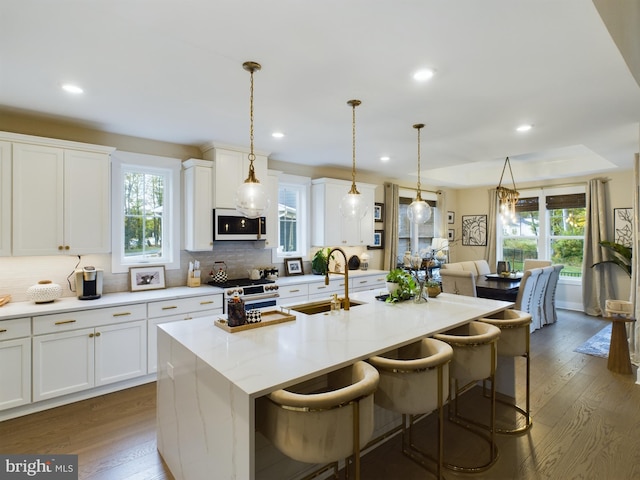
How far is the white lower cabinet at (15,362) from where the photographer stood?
8.91ft

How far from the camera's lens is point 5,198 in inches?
115

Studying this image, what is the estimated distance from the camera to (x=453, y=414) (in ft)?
9.17

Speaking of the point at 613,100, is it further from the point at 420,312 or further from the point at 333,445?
the point at 333,445

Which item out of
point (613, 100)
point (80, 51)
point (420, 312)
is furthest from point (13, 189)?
point (613, 100)

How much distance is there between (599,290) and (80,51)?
777 centimetres

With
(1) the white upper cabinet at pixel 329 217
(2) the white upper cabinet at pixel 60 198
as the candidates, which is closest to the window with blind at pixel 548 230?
(1) the white upper cabinet at pixel 329 217

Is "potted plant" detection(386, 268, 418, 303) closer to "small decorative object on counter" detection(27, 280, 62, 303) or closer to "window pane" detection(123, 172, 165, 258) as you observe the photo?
"window pane" detection(123, 172, 165, 258)

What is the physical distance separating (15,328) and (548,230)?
26.9ft

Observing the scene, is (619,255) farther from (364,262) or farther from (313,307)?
(313,307)

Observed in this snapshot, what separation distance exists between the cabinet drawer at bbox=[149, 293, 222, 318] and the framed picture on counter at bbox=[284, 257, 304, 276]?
144cm

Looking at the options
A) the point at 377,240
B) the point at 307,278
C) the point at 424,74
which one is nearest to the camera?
the point at 424,74

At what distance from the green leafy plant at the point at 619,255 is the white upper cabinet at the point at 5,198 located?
786 cm

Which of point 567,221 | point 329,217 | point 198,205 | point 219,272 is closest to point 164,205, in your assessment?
point 198,205

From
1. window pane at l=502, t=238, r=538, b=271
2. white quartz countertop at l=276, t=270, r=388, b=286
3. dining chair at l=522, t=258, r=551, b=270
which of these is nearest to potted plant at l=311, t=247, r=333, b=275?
white quartz countertop at l=276, t=270, r=388, b=286
